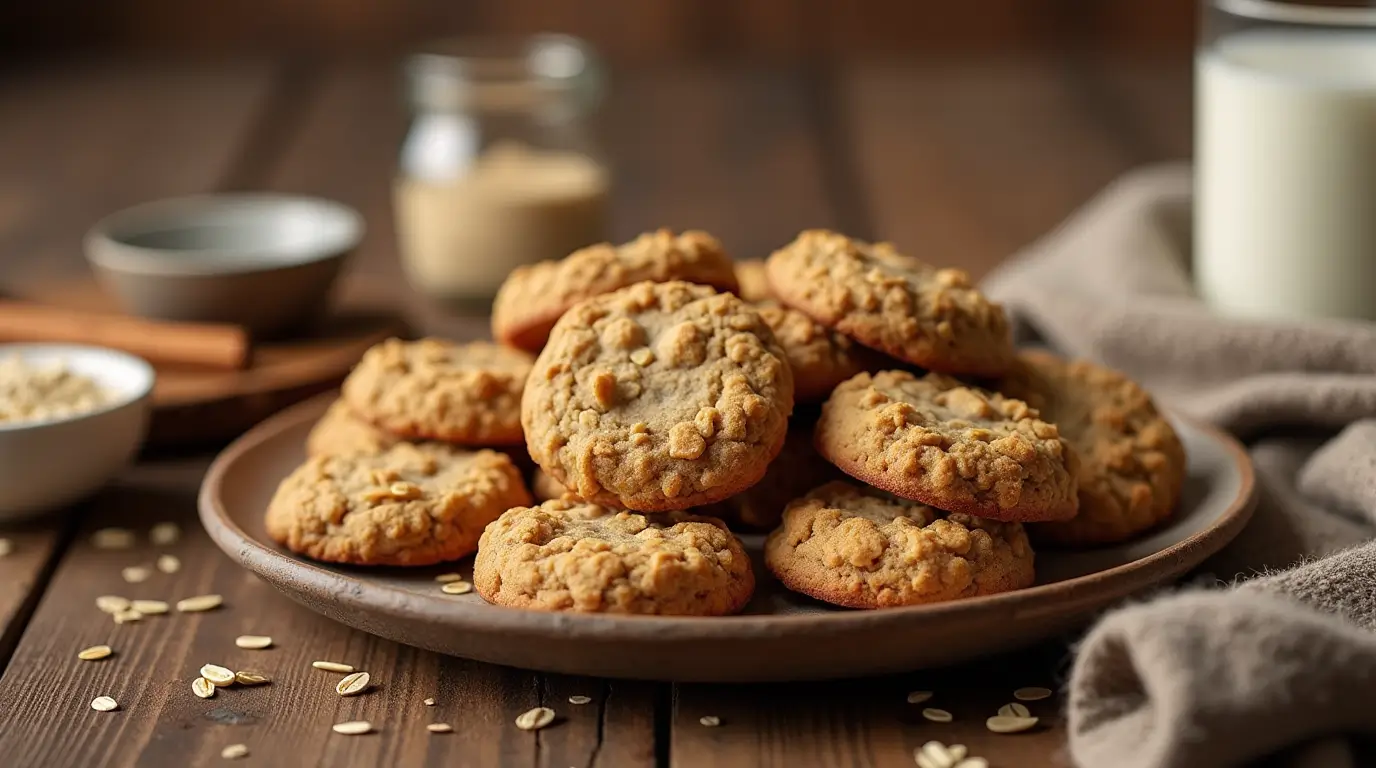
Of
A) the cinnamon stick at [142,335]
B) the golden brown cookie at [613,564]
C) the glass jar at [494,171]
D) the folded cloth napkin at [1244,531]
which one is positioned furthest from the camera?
the glass jar at [494,171]

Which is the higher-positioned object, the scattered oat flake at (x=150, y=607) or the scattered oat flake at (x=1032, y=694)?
the scattered oat flake at (x=150, y=607)

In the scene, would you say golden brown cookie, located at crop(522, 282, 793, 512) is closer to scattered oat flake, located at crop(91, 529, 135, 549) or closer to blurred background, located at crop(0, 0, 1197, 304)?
scattered oat flake, located at crop(91, 529, 135, 549)

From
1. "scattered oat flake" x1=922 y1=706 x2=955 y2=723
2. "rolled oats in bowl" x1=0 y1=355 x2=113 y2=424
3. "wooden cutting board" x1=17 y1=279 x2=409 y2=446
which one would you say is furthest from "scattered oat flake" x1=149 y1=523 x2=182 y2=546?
"scattered oat flake" x1=922 y1=706 x2=955 y2=723

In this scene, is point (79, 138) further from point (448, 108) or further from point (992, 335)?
point (992, 335)

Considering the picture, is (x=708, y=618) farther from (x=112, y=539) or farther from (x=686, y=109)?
(x=686, y=109)

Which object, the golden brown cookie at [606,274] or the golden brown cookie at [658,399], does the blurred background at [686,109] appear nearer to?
the golden brown cookie at [606,274]

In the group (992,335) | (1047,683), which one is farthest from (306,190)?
(1047,683)

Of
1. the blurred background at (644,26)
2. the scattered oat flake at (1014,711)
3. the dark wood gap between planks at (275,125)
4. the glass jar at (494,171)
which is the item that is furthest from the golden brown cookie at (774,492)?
the blurred background at (644,26)

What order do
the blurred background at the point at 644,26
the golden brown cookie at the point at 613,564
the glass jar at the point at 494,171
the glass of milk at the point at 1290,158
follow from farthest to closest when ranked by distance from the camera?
the blurred background at the point at 644,26 < the glass jar at the point at 494,171 < the glass of milk at the point at 1290,158 < the golden brown cookie at the point at 613,564
